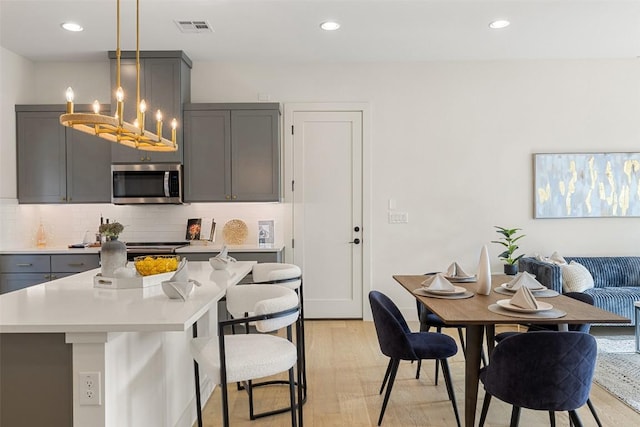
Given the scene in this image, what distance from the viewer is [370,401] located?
9.90 ft

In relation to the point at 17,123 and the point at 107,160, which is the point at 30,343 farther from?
the point at 17,123

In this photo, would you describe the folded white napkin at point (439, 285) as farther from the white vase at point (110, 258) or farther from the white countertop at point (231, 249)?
the white countertop at point (231, 249)

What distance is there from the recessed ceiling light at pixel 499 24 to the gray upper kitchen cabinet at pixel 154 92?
308 centimetres

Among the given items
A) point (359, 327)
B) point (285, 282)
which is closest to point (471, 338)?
point (285, 282)

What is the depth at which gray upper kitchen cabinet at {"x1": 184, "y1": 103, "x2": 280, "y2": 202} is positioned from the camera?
476 centimetres

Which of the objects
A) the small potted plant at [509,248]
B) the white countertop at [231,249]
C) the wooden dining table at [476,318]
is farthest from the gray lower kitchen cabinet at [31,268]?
the small potted plant at [509,248]

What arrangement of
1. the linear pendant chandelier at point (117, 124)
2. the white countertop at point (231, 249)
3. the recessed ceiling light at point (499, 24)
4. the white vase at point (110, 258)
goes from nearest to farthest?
1. the linear pendant chandelier at point (117, 124)
2. the white vase at point (110, 258)
3. the recessed ceiling light at point (499, 24)
4. the white countertop at point (231, 249)

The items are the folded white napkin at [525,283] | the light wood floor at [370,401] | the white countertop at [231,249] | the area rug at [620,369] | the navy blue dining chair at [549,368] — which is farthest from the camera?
the white countertop at [231,249]

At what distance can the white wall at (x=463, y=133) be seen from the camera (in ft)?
16.7

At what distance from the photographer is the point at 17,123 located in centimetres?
475

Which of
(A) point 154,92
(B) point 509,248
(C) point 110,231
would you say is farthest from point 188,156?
(B) point 509,248

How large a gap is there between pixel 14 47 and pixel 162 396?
13.8 ft

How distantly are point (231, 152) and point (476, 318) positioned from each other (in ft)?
10.9

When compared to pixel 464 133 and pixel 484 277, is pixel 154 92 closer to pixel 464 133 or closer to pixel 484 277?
pixel 464 133
